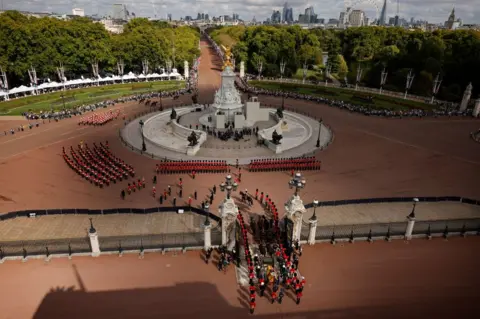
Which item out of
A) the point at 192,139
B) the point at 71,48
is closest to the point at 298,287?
the point at 192,139

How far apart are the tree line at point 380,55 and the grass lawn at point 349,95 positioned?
9570mm

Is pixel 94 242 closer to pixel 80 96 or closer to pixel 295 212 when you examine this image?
pixel 295 212

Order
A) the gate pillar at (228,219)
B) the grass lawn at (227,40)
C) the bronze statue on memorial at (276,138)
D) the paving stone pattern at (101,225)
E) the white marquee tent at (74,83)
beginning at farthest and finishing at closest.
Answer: the grass lawn at (227,40), the white marquee tent at (74,83), the bronze statue on memorial at (276,138), the paving stone pattern at (101,225), the gate pillar at (228,219)

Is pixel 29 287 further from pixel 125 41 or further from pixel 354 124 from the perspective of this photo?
pixel 125 41

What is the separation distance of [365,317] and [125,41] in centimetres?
7984

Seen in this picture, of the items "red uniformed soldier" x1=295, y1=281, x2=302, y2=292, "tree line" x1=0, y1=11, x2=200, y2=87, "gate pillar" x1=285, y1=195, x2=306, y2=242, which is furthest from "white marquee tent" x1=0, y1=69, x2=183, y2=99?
"red uniformed soldier" x1=295, y1=281, x2=302, y2=292

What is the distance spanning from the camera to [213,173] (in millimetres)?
33250

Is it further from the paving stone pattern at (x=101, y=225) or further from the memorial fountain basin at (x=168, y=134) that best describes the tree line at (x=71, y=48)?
the paving stone pattern at (x=101, y=225)

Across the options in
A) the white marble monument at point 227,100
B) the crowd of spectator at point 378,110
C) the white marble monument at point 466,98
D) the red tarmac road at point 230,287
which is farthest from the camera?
the white marble monument at point 466,98

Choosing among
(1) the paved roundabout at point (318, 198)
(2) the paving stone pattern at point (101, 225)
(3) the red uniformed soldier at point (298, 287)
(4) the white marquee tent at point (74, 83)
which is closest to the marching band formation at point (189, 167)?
(1) the paved roundabout at point (318, 198)

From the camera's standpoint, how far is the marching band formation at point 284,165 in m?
33.8

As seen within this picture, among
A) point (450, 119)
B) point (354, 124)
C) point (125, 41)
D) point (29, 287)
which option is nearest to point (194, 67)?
point (125, 41)

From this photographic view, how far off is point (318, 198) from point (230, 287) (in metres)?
13.2

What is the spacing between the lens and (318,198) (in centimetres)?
2891
